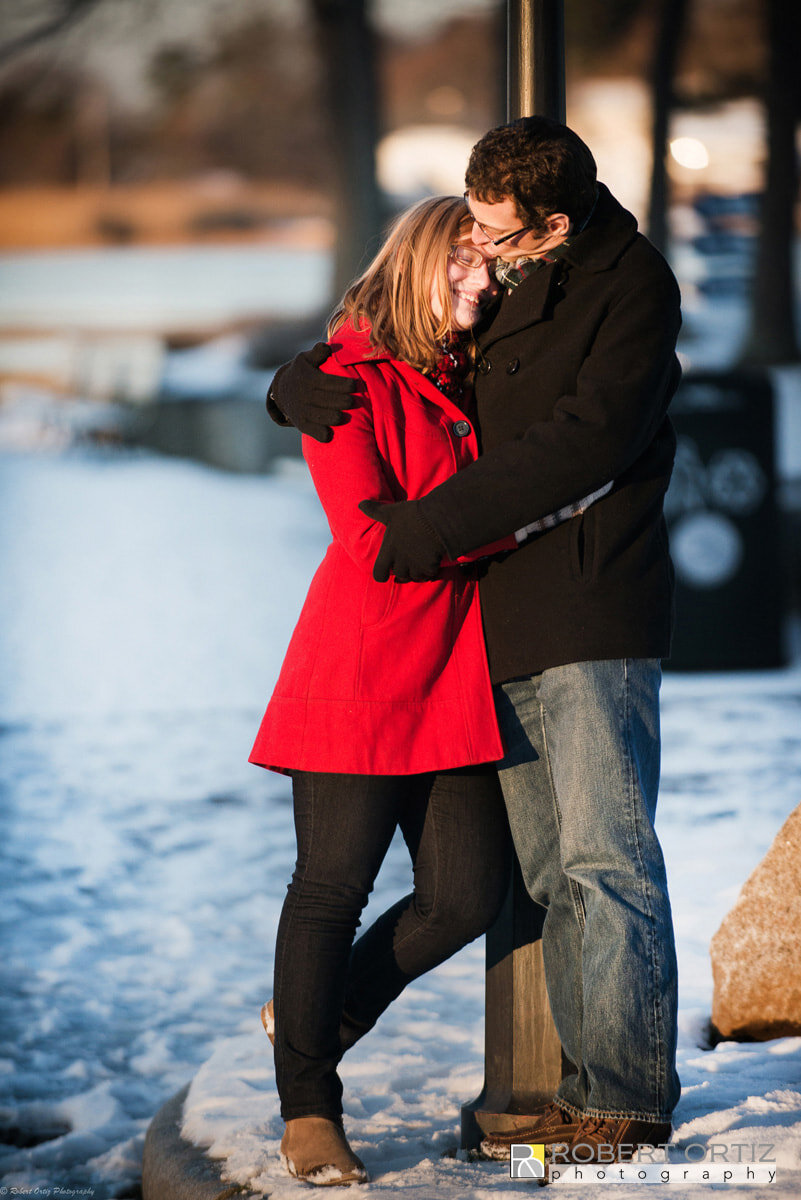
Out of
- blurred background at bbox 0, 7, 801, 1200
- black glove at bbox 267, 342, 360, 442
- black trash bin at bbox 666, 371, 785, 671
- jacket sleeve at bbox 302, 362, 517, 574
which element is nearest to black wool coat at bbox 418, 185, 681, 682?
jacket sleeve at bbox 302, 362, 517, 574

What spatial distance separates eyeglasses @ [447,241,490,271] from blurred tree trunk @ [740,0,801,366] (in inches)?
504

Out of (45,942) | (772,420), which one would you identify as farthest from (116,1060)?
(772,420)

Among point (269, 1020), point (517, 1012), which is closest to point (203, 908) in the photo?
point (269, 1020)

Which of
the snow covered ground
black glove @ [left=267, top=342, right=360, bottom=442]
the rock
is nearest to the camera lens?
black glove @ [left=267, top=342, right=360, bottom=442]

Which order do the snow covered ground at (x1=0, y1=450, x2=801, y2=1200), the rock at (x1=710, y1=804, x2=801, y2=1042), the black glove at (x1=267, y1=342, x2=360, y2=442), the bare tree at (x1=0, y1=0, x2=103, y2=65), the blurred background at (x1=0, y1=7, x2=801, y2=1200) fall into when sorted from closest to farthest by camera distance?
the black glove at (x1=267, y1=342, x2=360, y2=442) < the snow covered ground at (x1=0, y1=450, x2=801, y2=1200) < the rock at (x1=710, y1=804, x2=801, y2=1042) < the blurred background at (x1=0, y1=7, x2=801, y2=1200) < the bare tree at (x1=0, y1=0, x2=103, y2=65)

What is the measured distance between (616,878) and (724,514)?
449cm

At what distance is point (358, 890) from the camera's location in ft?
7.17

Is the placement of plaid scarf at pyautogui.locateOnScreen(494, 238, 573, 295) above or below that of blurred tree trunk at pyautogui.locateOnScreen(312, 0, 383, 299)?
below

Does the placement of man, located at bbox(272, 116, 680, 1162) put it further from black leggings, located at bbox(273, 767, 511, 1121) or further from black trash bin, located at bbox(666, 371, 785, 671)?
black trash bin, located at bbox(666, 371, 785, 671)

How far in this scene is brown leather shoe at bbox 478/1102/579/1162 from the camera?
2131mm

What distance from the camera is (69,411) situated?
14773 mm

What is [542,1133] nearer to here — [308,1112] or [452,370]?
[308,1112]

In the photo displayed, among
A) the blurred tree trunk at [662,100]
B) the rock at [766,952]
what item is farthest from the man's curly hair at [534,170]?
the blurred tree trunk at [662,100]

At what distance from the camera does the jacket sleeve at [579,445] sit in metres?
1.97
